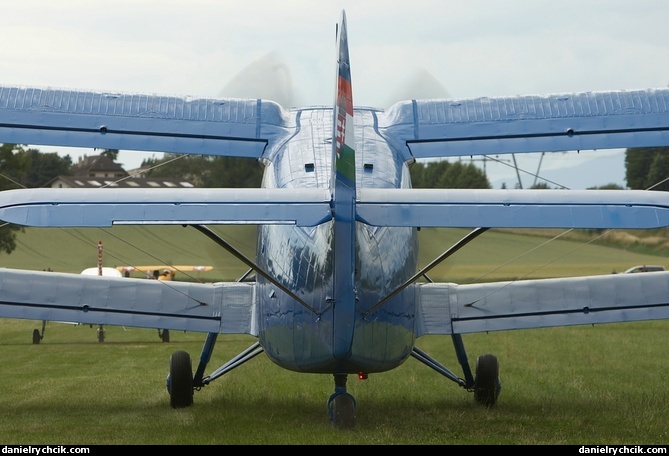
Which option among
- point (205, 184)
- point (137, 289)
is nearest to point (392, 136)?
point (137, 289)

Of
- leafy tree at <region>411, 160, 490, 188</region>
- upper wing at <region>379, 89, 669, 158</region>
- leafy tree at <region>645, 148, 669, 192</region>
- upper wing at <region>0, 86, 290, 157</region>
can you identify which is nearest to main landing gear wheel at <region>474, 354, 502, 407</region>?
upper wing at <region>379, 89, 669, 158</region>

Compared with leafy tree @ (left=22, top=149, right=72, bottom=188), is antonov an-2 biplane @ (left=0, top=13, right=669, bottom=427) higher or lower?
lower

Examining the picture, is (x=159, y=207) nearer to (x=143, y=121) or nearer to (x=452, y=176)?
(x=143, y=121)

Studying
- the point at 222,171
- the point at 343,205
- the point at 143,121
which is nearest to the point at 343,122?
the point at 343,205

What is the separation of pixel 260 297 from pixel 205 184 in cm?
1758

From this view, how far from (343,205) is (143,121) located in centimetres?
503

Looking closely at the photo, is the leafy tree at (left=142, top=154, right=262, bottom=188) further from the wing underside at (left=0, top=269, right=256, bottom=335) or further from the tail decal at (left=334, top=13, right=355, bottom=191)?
the tail decal at (left=334, top=13, right=355, bottom=191)

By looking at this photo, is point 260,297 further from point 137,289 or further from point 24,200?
point 24,200

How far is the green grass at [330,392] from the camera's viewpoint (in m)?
9.92

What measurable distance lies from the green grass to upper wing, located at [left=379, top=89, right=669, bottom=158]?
130cm

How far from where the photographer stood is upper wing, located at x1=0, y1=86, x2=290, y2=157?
12570 mm

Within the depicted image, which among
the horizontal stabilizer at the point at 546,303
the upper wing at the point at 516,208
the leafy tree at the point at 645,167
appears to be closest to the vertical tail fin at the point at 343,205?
the upper wing at the point at 516,208

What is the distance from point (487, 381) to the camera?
12797 mm
